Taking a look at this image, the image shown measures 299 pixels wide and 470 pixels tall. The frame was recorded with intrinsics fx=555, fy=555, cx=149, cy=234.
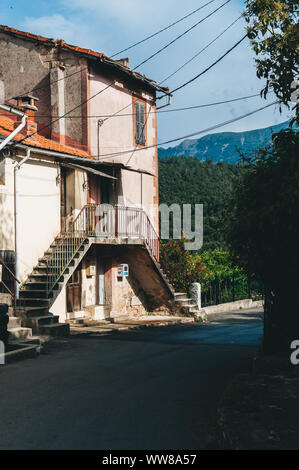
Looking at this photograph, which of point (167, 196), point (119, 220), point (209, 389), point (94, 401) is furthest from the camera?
point (167, 196)

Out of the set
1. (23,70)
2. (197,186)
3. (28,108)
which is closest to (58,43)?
(23,70)

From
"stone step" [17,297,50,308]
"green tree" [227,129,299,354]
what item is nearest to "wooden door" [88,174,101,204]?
"stone step" [17,297,50,308]

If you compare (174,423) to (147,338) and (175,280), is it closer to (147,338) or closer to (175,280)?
(147,338)

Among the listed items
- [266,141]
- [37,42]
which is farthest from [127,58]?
[266,141]

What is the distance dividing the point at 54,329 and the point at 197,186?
37984mm

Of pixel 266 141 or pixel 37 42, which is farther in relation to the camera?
pixel 37 42

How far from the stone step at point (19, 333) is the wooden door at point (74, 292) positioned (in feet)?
15.3

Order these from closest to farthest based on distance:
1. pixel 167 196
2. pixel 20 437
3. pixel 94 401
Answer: pixel 20 437
pixel 94 401
pixel 167 196

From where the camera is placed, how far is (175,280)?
22156mm

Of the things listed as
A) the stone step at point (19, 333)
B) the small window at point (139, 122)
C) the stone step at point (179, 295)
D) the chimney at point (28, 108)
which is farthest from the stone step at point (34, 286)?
→ the small window at point (139, 122)

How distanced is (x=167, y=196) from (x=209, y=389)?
39.9m

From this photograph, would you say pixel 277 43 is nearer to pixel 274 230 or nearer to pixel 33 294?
pixel 274 230

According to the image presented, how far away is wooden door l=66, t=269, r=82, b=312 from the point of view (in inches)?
688

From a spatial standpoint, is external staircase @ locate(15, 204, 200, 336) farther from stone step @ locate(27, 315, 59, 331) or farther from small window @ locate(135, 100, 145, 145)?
small window @ locate(135, 100, 145, 145)
